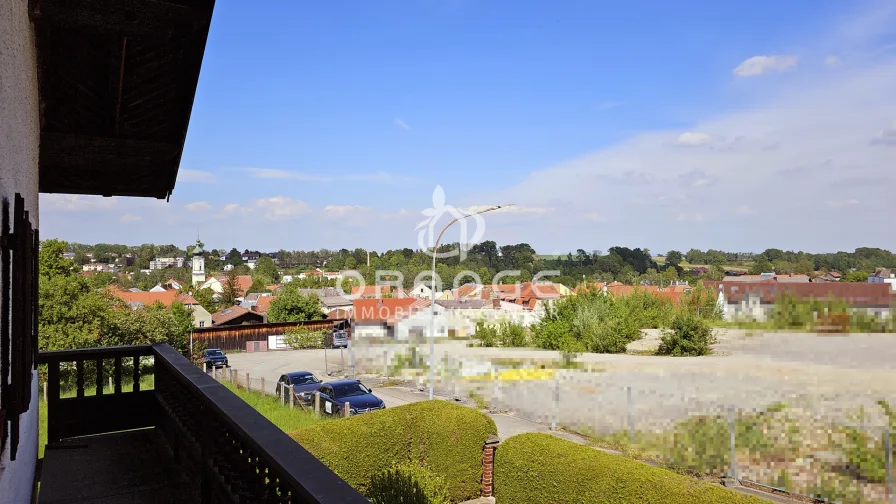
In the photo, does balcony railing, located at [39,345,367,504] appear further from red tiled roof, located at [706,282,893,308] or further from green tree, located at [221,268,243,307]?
green tree, located at [221,268,243,307]

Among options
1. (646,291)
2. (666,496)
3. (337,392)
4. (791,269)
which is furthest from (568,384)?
(646,291)

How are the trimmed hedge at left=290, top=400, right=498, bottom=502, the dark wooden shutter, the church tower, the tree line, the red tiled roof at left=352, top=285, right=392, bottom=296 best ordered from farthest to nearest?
the church tower → the red tiled roof at left=352, top=285, right=392, bottom=296 → the tree line → the trimmed hedge at left=290, top=400, right=498, bottom=502 → the dark wooden shutter

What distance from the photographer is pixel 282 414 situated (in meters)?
13.9

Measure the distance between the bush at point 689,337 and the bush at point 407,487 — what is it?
68.4 feet

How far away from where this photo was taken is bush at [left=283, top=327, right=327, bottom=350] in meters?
35.2

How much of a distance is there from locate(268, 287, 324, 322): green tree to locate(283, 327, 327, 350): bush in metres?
7.39

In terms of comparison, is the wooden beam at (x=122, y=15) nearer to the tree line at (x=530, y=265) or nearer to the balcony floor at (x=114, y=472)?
the balcony floor at (x=114, y=472)

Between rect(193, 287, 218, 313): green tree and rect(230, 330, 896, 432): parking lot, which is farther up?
rect(193, 287, 218, 313): green tree

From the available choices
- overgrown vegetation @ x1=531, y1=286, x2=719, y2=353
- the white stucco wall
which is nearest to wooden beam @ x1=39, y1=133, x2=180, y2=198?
the white stucco wall

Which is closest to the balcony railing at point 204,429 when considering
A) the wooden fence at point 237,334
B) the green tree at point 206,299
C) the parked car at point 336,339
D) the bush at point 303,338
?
the wooden fence at point 237,334

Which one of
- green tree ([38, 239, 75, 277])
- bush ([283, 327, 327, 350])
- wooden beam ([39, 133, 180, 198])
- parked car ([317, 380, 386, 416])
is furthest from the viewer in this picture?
bush ([283, 327, 327, 350])

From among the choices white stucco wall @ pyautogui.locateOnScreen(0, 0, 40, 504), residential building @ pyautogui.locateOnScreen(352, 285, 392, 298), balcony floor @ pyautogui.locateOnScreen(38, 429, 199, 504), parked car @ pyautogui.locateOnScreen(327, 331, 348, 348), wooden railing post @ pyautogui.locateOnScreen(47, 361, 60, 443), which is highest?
white stucco wall @ pyautogui.locateOnScreen(0, 0, 40, 504)

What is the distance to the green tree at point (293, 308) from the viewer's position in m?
42.9

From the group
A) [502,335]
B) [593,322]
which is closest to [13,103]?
[593,322]
